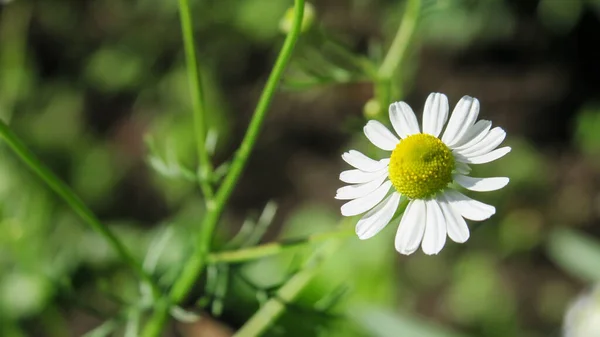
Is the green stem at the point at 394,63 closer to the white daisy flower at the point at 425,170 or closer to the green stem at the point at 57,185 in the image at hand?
the white daisy flower at the point at 425,170

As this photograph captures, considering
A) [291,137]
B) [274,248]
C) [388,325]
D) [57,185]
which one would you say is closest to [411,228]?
[274,248]

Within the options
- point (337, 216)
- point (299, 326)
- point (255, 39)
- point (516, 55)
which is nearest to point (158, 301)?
point (299, 326)

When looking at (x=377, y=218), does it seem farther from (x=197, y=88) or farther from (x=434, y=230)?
(x=197, y=88)

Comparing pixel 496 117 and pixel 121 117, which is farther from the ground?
pixel 496 117

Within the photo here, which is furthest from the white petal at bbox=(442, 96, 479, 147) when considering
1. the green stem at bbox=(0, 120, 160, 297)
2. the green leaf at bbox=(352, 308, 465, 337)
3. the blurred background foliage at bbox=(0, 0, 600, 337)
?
the blurred background foliage at bbox=(0, 0, 600, 337)

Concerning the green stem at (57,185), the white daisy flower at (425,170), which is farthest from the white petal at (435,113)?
the green stem at (57,185)

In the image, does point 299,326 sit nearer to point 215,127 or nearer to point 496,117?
point 215,127
